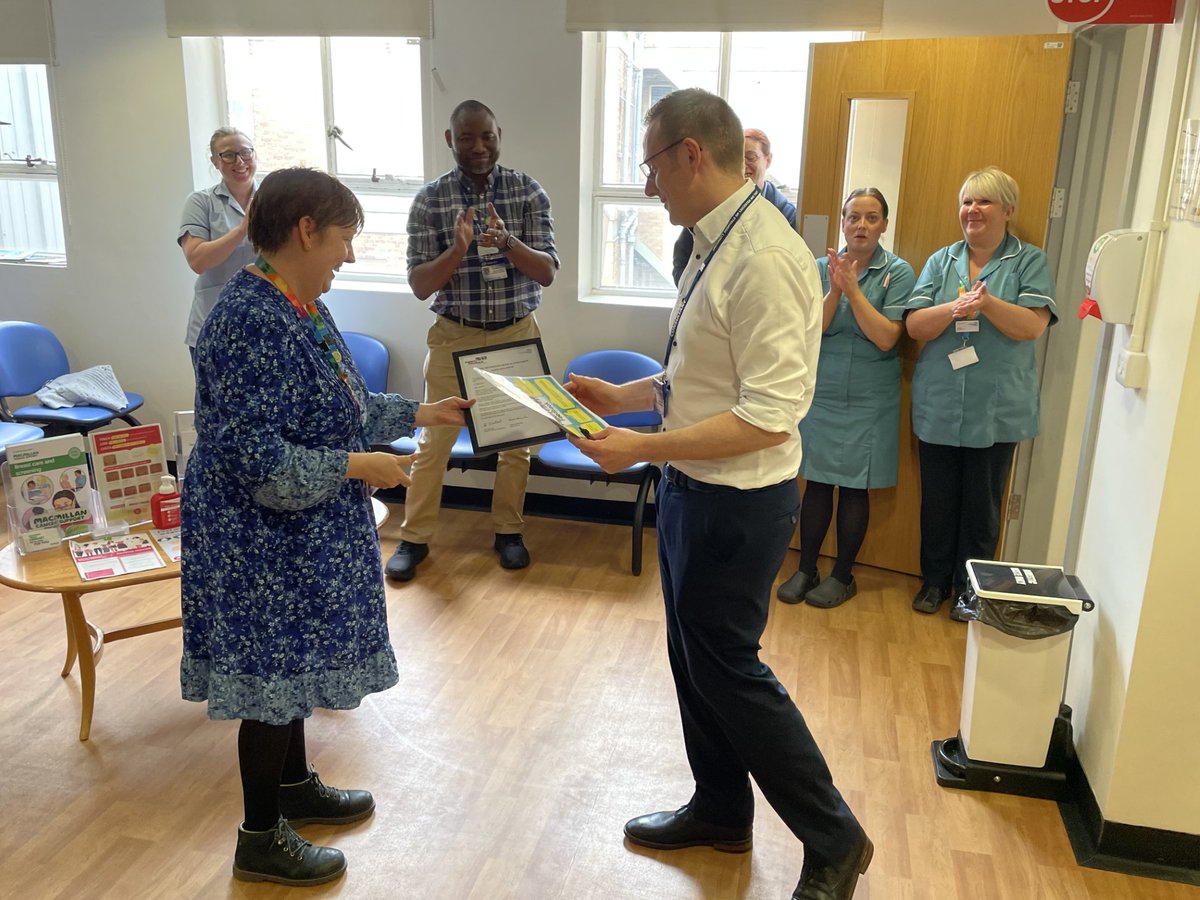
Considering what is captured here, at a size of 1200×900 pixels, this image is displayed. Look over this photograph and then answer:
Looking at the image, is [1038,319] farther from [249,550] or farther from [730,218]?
[249,550]

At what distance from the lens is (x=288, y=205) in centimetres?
187

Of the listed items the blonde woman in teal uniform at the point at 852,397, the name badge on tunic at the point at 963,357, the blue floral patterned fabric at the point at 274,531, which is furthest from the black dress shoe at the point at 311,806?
the name badge on tunic at the point at 963,357

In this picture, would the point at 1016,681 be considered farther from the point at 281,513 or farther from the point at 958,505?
the point at 281,513

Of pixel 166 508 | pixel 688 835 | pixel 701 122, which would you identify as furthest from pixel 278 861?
pixel 701 122

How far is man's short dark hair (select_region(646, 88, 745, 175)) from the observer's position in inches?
71.1

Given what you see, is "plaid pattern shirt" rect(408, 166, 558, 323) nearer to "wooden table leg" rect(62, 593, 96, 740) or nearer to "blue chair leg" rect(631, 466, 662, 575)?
"blue chair leg" rect(631, 466, 662, 575)

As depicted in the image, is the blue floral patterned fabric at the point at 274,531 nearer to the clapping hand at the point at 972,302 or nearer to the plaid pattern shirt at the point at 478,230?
the plaid pattern shirt at the point at 478,230

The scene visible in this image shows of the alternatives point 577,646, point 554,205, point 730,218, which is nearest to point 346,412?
point 730,218

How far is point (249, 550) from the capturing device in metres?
1.94

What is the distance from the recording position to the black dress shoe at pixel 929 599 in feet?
12.0

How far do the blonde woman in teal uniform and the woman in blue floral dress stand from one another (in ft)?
6.56

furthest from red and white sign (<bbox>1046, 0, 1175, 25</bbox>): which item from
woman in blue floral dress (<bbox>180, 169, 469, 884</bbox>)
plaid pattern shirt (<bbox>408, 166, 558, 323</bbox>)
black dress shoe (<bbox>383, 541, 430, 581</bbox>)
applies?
black dress shoe (<bbox>383, 541, 430, 581</bbox>)

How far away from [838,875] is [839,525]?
6.18ft

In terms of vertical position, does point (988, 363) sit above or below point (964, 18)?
below
